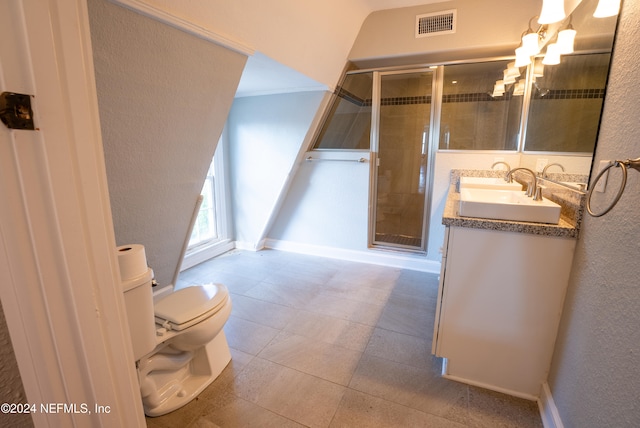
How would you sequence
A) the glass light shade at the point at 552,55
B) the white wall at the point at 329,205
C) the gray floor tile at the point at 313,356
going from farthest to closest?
the white wall at the point at 329,205
the glass light shade at the point at 552,55
the gray floor tile at the point at 313,356

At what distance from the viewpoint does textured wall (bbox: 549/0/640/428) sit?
86cm

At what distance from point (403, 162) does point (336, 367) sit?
7.34 feet

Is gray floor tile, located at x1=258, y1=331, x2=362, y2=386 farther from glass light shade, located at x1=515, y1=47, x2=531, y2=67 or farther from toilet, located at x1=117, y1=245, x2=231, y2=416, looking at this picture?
glass light shade, located at x1=515, y1=47, x2=531, y2=67

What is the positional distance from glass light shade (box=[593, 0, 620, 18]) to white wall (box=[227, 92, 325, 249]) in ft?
6.35

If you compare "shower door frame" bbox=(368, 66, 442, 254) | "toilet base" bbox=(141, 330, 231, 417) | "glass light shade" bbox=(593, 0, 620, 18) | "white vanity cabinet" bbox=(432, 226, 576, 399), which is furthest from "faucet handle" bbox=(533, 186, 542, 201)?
"toilet base" bbox=(141, 330, 231, 417)

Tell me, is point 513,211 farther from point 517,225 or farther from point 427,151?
point 427,151

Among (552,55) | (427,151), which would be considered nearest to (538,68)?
(552,55)

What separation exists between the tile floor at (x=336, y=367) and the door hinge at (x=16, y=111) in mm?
1397

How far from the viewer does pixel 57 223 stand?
530 mm

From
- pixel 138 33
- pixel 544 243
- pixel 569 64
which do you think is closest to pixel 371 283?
pixel 544 243

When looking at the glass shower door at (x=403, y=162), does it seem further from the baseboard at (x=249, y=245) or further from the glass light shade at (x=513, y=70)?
the baseboard at (x=249, y=245)

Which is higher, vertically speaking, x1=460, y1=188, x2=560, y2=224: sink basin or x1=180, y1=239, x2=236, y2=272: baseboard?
x1=460, y1=188, x2=560, y2=224: sink basin

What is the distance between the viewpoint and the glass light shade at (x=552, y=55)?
1785mm

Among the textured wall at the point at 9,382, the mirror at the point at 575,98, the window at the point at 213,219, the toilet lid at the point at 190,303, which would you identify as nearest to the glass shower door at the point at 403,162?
the mirror at the point at 575,98
